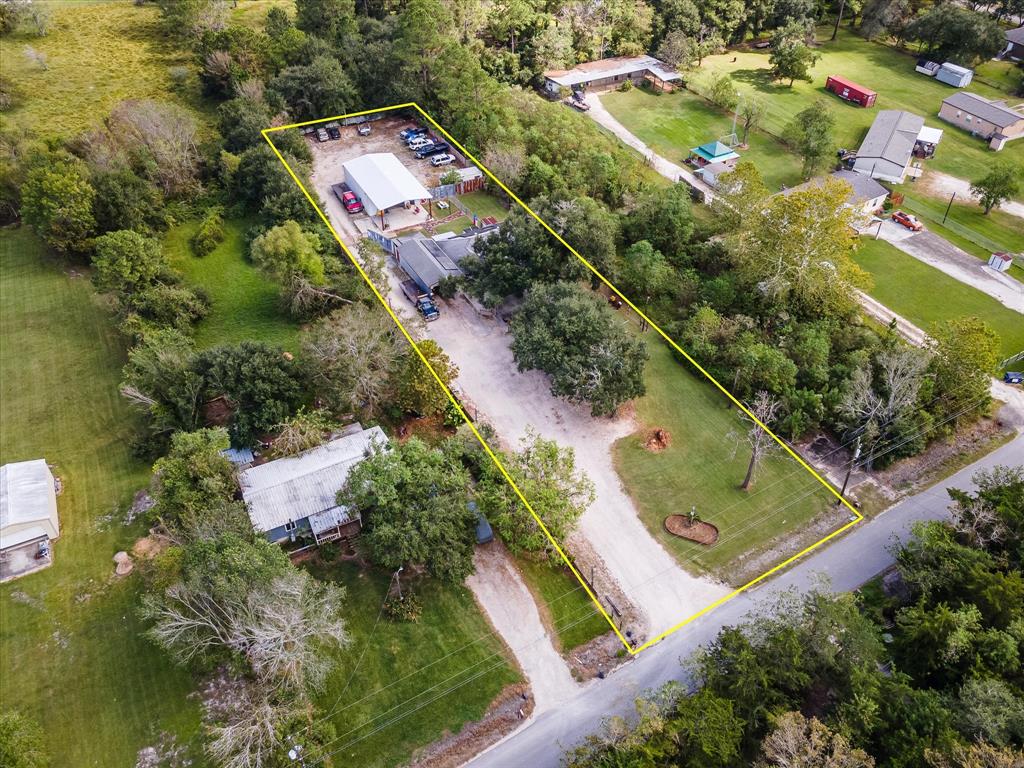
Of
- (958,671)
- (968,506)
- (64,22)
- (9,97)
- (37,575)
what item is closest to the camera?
(958,671)

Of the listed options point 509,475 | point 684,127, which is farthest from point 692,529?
point 684,127

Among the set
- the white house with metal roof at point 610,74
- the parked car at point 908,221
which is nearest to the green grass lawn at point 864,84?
the white house with metal roof at point 610,74

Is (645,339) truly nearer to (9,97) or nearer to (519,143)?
(519,143)

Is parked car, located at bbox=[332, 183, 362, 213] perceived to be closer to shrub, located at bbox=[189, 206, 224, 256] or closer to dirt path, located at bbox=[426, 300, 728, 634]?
shrub, located at bbox=[189, 206, 224, 256]

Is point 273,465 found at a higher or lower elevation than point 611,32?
lower

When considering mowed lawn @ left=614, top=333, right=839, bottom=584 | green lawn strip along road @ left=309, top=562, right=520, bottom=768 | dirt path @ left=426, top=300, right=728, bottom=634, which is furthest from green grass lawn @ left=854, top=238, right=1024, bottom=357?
green lawn strip along road @ left=309, top=562, right=520, bottom=768

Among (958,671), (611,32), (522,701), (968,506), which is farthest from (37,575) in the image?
(611,32)

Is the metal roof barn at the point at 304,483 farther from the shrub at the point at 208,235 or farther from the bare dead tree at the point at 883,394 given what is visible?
the bare dead tree at the point at 883,394

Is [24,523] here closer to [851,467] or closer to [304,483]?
[304,483]

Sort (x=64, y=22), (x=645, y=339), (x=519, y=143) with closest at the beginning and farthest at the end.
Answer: (x=645, y=339)
(x=519, y=143)
(x=64, y=22)
